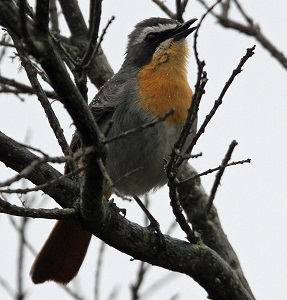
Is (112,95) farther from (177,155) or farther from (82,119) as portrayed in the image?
(82,119)

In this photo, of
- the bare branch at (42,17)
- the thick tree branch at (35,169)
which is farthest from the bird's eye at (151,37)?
the bare branch at (42,17)

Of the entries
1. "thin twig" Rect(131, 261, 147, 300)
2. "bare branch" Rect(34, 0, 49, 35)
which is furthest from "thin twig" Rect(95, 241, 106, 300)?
"bare branch" Rect(34, 0, 49, 35)

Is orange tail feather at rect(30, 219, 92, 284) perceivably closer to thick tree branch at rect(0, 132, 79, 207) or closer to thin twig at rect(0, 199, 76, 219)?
thick tree branch at rect(0, 132, 79, 207)

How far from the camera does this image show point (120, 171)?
5.57 metres

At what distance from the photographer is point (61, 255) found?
615 centimetres

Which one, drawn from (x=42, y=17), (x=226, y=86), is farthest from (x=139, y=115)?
(x=42, y=17)

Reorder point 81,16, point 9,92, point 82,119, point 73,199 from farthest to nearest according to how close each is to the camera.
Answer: point 81,16
point 9,92
point 73,199
point 82,119

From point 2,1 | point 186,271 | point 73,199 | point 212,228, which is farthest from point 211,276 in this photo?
point 2,1

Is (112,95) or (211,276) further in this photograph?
(112,95)

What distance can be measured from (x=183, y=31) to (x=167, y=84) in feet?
1.94

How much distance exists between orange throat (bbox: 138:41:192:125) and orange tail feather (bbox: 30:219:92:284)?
1.36 meters

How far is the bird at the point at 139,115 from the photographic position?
17.8ft

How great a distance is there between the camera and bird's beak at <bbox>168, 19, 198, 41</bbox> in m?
5.99

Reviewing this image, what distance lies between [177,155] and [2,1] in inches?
59.5
